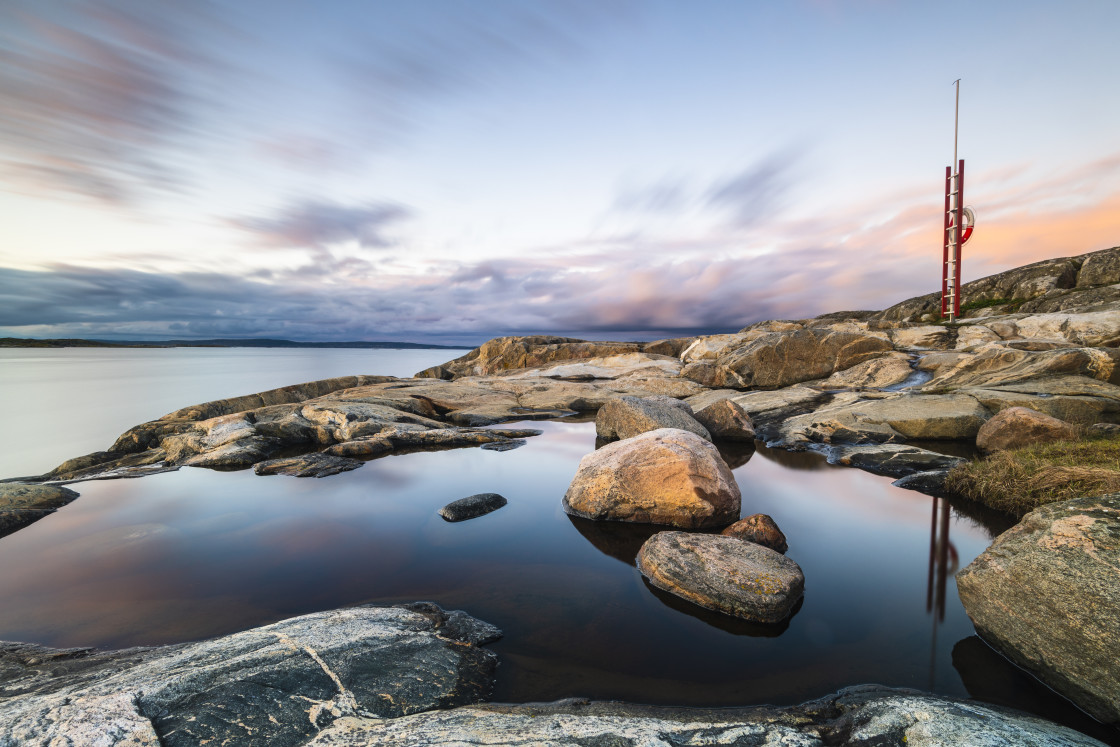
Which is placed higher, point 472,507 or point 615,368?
point 615,368

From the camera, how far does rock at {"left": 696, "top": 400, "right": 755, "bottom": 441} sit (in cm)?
1315

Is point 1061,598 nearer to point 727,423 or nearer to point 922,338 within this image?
point 727,423

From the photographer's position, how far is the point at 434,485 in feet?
32.7

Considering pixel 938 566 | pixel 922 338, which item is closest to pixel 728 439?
pixel 938 566

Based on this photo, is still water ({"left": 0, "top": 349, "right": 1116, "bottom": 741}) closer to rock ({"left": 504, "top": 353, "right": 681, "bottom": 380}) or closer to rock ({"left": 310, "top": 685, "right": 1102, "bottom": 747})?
rock ({"left": 310, "top": 685, "right": 1102, "bottom": 747})

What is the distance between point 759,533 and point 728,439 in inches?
294

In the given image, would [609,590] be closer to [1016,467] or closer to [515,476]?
[515,476]

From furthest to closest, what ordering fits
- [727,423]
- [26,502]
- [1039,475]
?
[727,423], [26,502], [1039,475]

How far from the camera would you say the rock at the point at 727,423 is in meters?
13.1

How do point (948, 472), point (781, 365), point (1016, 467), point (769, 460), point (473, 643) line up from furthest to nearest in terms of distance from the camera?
1. point (781, 365)
2. point (769, 460)
3. point (948, 472)
4. point (1016, 467)
5. point (473, 643)

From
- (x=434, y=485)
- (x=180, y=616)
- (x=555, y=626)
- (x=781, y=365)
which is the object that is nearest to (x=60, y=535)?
(x=180, y=616)

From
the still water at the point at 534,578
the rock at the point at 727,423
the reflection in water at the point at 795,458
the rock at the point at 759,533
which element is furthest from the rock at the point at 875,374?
the rock at the point at 759,533

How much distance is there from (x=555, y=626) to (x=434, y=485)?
5.82m

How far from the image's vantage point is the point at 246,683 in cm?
306
